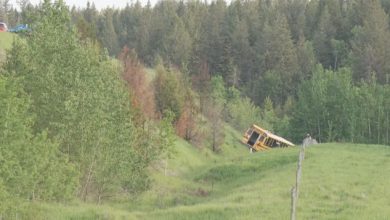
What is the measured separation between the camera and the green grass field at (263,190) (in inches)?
1056

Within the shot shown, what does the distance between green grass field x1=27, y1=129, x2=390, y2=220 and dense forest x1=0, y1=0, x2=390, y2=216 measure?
238 centimetres

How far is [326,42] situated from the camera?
4828 inches

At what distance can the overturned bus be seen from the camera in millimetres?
69938

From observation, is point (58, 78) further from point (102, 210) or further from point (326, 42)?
point (326, 42)

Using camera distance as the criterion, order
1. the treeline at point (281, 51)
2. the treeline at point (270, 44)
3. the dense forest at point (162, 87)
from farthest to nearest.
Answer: the treeline at point (270, 44) < the treeline at point (281, 51) < the dense forest at point (162, 87)

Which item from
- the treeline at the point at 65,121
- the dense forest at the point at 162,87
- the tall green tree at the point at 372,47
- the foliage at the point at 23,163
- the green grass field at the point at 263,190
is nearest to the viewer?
the foliage at the point at 23,163

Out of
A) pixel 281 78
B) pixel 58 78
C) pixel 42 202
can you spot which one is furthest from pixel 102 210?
pixel 281 78

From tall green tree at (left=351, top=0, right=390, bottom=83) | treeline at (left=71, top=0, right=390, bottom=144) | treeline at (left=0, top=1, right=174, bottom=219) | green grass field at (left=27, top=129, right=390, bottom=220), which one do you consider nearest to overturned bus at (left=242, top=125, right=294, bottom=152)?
treeline at (left=71, top=0, right=390, bottom=144)

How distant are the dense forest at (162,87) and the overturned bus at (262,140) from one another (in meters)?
3.97

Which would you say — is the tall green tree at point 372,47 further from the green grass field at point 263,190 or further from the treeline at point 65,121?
the treeline at point 65,121

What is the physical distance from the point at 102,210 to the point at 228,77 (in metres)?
90.9

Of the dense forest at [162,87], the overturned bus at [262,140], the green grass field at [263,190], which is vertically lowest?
the green grass field at [263,190]

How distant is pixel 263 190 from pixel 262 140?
125ft

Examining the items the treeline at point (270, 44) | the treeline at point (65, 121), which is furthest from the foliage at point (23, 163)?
the treeline at point (270, 44)
